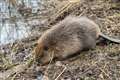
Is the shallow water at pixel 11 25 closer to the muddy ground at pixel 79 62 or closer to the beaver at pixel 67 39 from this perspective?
the muddy ground at pixel 79 62

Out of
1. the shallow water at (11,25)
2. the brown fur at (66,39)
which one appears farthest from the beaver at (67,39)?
the shallow water at (11,25)

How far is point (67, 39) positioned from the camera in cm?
483

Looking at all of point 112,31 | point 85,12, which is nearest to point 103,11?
point 85,12

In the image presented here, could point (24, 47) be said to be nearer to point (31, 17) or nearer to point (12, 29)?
point (12, 29)

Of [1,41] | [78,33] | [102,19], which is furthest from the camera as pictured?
[102,19]

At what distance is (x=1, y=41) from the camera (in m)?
5.67

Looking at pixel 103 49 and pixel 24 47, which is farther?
pixel 24 47

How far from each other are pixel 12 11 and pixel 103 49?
2.57m

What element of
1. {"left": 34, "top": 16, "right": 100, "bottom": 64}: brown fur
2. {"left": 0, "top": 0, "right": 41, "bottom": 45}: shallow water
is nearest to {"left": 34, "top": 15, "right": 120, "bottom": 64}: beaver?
{"left": 34, "top": 16, "right": 100, "bottom": 64}: brown fur

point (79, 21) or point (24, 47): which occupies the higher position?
point (79, 21)

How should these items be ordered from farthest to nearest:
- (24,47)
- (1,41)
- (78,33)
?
1. (1,41)
2. (24,47)
3. (78,33)

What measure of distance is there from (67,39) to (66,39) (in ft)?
0.05

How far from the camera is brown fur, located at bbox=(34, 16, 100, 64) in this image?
466 centimetres

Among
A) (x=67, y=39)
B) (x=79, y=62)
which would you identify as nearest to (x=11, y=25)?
(x=67, y=39)
